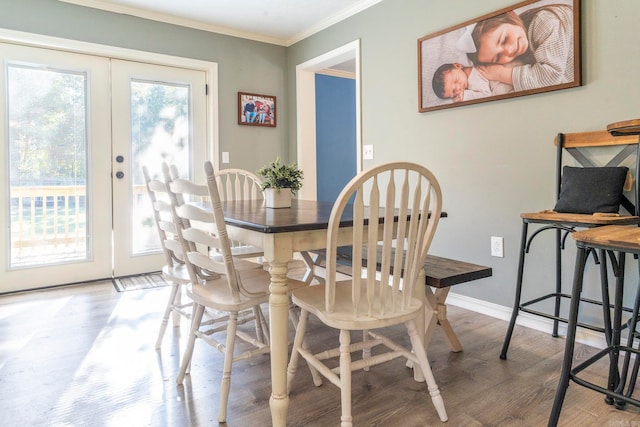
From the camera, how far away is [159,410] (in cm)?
150

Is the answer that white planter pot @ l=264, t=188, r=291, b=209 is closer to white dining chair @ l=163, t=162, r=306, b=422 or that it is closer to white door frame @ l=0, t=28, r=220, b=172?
white dining chair @ l=163, t=162, r=306, b=422

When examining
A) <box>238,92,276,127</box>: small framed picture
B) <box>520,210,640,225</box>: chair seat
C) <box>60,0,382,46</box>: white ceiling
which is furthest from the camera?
<box>238,92,276,127</box>: small framed picture

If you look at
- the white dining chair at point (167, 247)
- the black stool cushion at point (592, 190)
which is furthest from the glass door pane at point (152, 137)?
the black stool cushion at point (592, 190)

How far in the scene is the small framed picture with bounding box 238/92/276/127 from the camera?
13.1 feet

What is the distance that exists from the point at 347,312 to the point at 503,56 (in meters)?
1.85

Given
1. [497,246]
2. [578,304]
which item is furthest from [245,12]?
[578,304]

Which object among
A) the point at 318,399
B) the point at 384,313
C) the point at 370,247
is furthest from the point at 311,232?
the point at 318,399

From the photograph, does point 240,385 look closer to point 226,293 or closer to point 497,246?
point 226,293

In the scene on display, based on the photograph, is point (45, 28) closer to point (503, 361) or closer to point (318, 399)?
point (318, 399)

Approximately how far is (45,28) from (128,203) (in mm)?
1413

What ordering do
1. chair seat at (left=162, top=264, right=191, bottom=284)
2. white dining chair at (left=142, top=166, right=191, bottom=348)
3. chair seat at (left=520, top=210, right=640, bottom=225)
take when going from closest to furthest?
chair seat at (left=520, top=210, right=640, bottom=225) → white dining chair at (left=142, top=166, right=191, bottom=348) → chair seat at (left=162, top=264, right=191, bottom=284)

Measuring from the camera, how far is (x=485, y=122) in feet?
8.21

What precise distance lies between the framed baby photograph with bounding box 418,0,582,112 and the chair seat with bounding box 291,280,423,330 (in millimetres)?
1490

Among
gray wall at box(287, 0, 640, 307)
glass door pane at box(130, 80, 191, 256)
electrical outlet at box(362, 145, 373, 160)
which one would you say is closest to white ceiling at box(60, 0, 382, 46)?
gray wall at box(287, 0, 640, 307)
